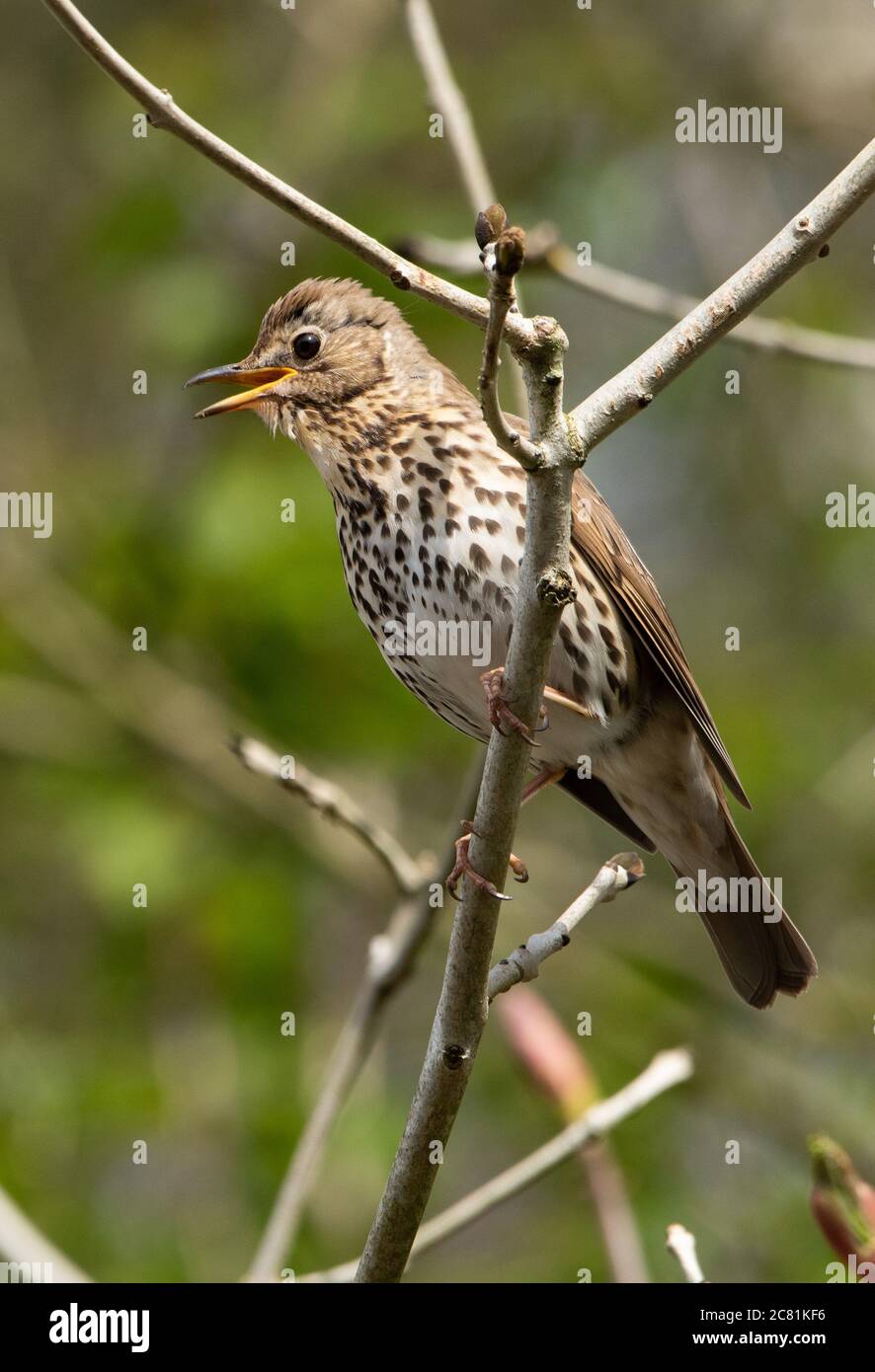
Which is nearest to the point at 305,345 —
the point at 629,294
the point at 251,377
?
the point at 251,377

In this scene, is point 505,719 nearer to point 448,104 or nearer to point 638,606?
point 638,606

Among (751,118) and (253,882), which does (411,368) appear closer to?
(253,882)

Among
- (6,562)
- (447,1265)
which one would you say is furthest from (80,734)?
(447,1265)

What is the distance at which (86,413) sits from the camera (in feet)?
30.8

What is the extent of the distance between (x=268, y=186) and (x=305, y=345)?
8.29ft

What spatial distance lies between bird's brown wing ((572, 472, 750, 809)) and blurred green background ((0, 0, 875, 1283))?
1833mm

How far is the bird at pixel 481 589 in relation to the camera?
4715 millimetres

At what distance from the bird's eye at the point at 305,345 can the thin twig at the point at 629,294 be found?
1.36ft

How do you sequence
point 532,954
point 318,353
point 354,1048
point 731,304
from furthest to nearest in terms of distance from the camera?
point 318,353 < point 354,1048 < point 532,954 < point 731,304

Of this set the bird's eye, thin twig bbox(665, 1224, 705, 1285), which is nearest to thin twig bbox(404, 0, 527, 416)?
the bird's eye

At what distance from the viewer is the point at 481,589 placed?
15.1 ft
